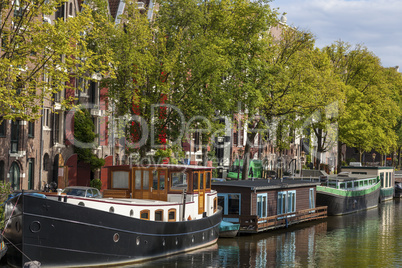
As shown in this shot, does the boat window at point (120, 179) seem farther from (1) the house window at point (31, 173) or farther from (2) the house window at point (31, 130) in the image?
(1) the house window at point (31, 173)

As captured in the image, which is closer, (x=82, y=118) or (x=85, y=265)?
(x=85, y=265)

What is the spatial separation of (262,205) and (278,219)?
2283 mm

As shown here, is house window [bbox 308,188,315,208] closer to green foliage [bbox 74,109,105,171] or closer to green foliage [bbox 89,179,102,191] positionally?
green foliage [bbox 89,179,102,191]

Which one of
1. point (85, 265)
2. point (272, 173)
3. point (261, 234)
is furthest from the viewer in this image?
point (272, 173)

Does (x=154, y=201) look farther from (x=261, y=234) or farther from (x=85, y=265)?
(x=261, y=234)

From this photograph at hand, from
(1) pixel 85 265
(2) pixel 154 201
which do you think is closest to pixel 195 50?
(2) pixel 154 201

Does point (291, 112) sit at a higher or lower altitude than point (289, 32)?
lower

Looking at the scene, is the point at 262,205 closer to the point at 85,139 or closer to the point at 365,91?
the point at 85,139

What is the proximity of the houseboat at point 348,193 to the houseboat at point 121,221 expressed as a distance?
20.0 meters

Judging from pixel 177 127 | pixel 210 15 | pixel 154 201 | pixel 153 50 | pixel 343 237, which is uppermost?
pixel 210 15

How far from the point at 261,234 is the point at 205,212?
7594 mm

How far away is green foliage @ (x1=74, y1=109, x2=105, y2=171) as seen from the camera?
48.5 m

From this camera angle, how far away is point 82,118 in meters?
48.6

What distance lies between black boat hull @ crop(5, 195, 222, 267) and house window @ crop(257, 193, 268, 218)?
41.7 feet
